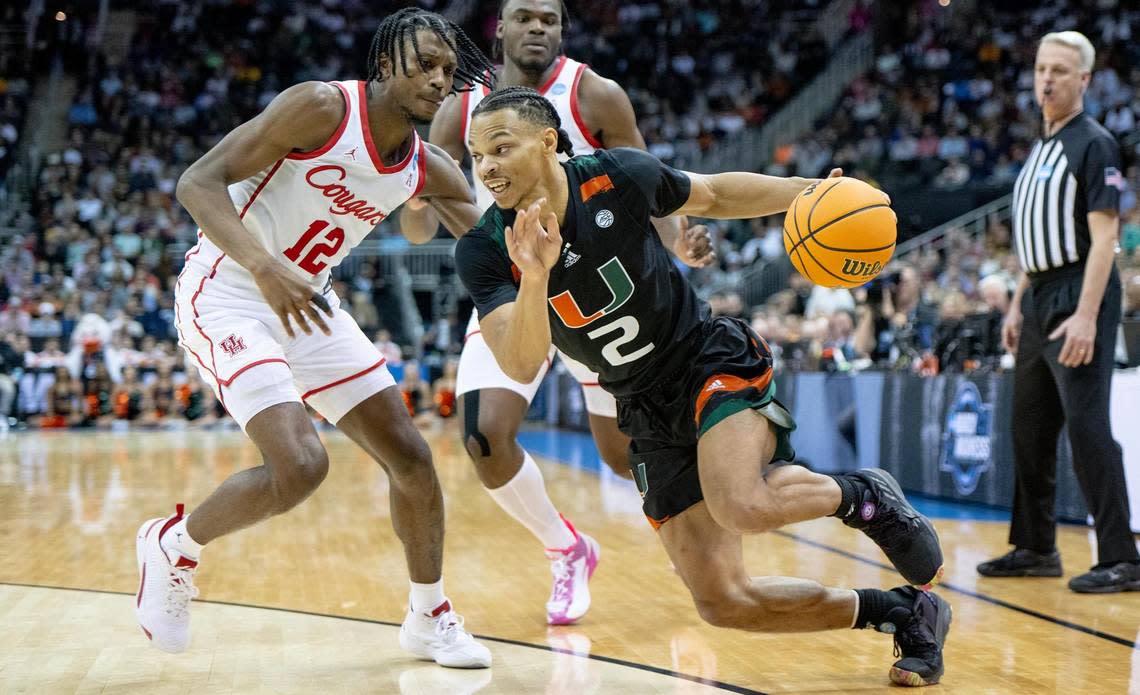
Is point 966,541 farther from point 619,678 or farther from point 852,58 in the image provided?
point 852,58

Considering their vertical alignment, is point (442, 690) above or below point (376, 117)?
below

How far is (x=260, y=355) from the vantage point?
3709 mm

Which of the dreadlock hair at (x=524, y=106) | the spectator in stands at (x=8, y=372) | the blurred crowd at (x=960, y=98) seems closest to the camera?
the dreadlock hair at (x=524, y=106)

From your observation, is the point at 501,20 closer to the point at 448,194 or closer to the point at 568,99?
the point at 568,99

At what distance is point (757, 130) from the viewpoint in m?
23.2

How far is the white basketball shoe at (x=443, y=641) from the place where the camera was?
3.80 m

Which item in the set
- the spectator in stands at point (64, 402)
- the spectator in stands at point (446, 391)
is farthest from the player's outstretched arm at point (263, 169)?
the spectator in stands at point (64, 402)

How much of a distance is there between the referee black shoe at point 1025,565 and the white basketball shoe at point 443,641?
8.86ft

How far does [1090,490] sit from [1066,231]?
1163 millimetres

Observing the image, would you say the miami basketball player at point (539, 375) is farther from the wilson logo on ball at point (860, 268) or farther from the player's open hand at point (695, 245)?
the wilson logo on ball at point (860, 268)

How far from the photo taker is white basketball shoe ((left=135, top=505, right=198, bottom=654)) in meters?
3.67

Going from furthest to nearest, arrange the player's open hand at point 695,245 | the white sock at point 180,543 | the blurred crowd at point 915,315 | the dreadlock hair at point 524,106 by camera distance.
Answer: the blurred crowd at point 915,315 → the player's open hand at point 695,245 → the white sock at point 180,543 → the dreadlock hair at point 524,106

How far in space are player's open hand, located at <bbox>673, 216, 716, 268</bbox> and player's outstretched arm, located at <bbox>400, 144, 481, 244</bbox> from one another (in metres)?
0.77

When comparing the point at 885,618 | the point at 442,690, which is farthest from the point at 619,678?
the point at 885,618
